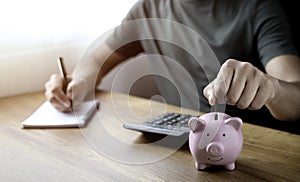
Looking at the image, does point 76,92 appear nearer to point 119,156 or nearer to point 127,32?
point 127,32

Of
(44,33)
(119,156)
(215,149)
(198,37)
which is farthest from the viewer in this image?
(44,33)

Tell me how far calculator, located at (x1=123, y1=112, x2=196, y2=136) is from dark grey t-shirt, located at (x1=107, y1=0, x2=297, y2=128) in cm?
11

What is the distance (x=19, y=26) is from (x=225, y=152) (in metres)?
0.89

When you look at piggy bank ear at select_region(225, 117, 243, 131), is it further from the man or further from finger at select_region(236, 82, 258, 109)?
the man

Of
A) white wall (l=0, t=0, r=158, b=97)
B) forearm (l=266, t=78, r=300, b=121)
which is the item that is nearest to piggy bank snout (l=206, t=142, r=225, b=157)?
forearm (l=266, t=78, r=300, b=121)

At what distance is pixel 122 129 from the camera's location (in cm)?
101

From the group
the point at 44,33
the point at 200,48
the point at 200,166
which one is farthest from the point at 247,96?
the point at 44,33

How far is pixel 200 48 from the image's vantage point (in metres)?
1.14

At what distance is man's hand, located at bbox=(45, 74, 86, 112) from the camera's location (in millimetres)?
1157

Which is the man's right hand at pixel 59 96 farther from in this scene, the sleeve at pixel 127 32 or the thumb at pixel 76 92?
the sleeve at pixel 127 32

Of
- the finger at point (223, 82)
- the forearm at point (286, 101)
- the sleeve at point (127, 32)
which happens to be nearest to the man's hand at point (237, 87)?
the finger at point (223, 82)

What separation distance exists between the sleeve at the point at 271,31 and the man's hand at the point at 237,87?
1.05 feet

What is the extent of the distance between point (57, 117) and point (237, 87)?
54 centimetres

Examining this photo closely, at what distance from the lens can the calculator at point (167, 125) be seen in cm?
89
